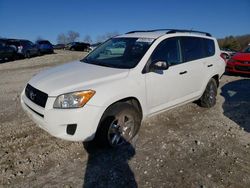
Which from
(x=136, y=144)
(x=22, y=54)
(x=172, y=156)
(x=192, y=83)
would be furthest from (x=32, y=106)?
(x=22, y=54)

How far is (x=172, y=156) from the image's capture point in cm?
368

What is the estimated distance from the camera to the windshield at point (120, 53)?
4.09m

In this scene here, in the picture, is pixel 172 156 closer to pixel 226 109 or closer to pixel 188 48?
pixel 188 48

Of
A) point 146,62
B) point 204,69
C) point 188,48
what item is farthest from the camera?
point 204,69

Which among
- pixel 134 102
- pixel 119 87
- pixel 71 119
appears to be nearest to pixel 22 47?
pixel 134 102

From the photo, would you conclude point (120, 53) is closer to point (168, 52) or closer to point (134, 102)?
point (168, 52)

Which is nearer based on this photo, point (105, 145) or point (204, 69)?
point (105, 145)

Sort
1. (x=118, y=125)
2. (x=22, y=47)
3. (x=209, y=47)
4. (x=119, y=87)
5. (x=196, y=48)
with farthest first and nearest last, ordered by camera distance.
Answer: (x=22, y=47) < (x=209, y=47) < (x=196, y=48) < (x=118, y=125) < (x=119, y=87)

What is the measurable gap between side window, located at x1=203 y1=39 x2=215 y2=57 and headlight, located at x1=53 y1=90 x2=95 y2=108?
11.4ft

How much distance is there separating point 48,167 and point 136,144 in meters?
1.44

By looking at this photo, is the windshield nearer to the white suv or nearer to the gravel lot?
the white suv

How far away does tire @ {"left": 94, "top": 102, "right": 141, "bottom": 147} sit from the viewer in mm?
3518

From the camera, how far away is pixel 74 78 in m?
3.64

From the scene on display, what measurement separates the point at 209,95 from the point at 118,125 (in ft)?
9.79
